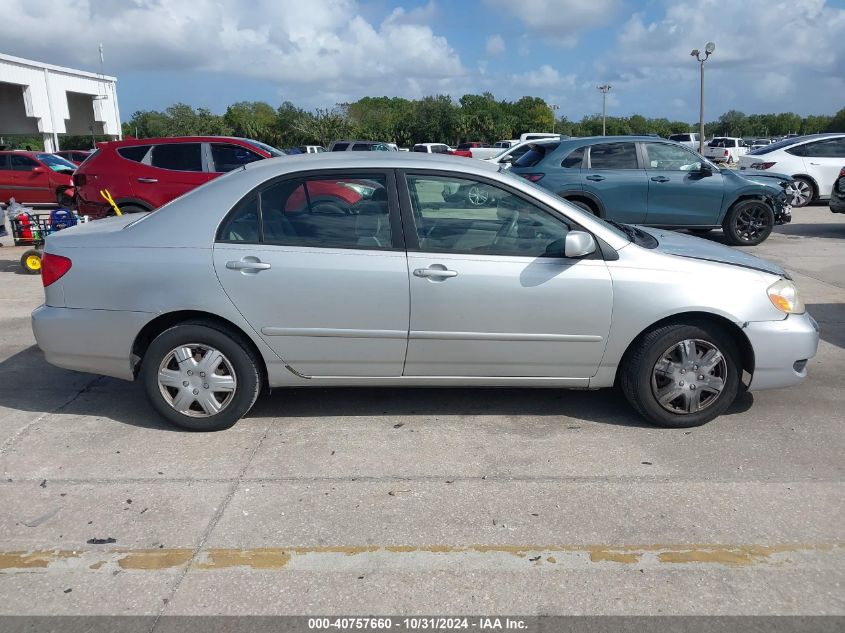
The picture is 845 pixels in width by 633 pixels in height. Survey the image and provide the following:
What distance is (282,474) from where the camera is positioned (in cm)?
383

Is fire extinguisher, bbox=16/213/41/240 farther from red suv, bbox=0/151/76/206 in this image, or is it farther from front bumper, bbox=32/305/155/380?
red suv, bbox=0/151/76/206

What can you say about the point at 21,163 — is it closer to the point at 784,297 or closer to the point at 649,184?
the point at 649,184

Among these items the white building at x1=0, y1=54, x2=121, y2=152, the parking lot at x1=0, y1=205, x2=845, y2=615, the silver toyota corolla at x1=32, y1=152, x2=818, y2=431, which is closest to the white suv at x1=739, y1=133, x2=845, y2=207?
the parking lot at x1=0, y1=205, x2=845, y2=615

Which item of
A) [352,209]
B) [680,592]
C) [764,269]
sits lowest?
[680,592]

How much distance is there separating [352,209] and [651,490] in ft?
7.74

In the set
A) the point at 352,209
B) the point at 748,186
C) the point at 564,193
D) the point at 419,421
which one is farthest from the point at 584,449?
the point at 748,186

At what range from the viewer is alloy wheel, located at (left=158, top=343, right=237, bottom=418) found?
4.23 meters

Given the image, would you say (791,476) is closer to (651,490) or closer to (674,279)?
(651,490)

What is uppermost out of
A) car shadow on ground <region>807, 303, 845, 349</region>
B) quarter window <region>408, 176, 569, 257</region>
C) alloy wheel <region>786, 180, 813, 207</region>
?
quarter window <region>408, 176, 569, 257</region>

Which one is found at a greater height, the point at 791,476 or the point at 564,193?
the point at 564,193

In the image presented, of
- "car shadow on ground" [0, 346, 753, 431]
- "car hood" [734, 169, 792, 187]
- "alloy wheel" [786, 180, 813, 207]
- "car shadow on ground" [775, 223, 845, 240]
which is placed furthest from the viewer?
"alloy wheel" [786, 180, 813, 207]

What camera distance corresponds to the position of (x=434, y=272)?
13.4 feet

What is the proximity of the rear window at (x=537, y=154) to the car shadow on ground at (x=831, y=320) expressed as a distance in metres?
4.73

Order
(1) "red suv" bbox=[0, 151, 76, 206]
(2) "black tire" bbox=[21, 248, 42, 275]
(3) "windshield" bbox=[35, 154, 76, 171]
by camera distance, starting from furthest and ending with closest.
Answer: (3) "windshield" bbox=[35, 154, 76, 171], (1) "red suv" bbox=[0, 151, 76, 206], (2) "black tire" bbox=[21, 248, 42, 275]
